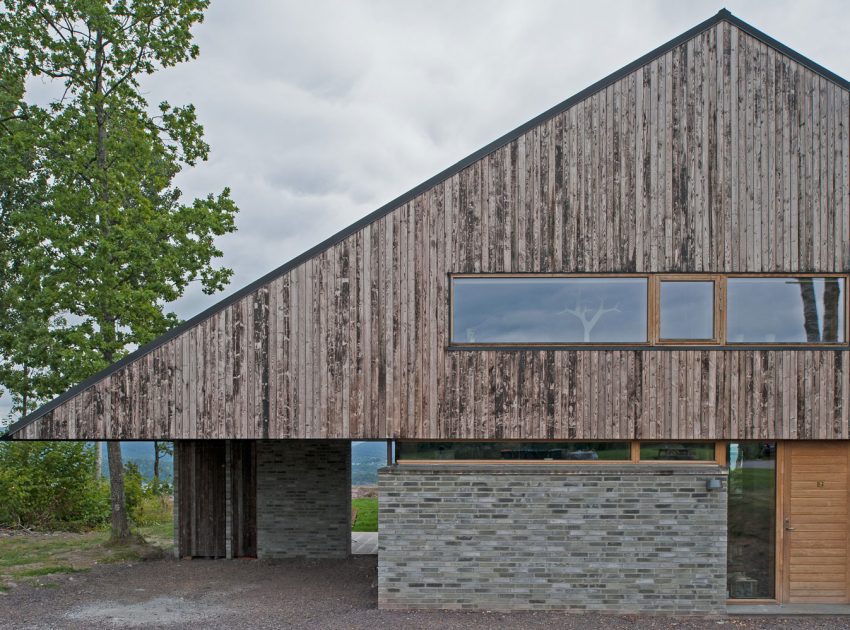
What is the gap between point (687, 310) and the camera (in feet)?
26.4

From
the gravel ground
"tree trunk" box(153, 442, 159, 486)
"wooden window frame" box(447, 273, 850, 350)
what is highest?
"wooden window frame" box(447, 273, 850, 350)

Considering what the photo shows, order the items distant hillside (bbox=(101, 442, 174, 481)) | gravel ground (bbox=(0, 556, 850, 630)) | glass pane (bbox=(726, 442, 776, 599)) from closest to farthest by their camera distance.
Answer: gravel ground (bbox=(0, 556, 850, 630)) < glass pane (bbox=(726, 442, 776, 599)) < distant hillside (bbox=(101, 442, 174, 481))

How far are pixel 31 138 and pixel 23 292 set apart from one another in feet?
13.1

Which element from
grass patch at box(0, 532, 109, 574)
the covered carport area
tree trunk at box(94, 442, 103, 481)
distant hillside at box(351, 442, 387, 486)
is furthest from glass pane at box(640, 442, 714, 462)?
tree trunk at box(94, 442, 103, 481)

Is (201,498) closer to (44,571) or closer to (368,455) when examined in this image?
(44,571)

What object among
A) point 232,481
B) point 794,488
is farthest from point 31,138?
point 794,488

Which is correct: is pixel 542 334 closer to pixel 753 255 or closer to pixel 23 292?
pixel 753 255

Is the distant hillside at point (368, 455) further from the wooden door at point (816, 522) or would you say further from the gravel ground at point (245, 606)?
the wooden door at point (816, 522)

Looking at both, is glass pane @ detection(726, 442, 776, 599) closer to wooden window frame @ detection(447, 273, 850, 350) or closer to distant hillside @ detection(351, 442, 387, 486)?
wooden window frame @ detection(447, 273, 850, 350)

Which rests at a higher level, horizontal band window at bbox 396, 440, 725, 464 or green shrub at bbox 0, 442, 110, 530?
horizontal band window at bbox 396, 440, 725, 464

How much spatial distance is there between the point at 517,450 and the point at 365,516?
7.46 metres

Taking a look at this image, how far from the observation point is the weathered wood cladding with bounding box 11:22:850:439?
7.94m

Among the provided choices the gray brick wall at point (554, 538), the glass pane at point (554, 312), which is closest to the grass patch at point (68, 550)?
the gray brick wall at point (554, 538)

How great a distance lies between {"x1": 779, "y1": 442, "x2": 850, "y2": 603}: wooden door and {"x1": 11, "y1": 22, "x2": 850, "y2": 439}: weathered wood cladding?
1.39 feet
